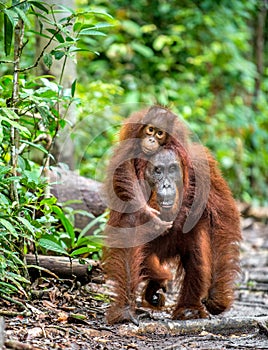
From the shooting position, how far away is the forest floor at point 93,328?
8.61 ft

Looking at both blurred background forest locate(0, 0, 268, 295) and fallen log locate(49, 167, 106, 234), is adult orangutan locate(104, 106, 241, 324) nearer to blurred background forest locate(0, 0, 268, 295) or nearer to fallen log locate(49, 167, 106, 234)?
fallen log locate(49, 167, 106, 234)

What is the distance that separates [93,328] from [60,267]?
64 centimetres

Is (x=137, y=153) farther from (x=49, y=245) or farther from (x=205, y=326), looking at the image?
(x=205, y=326)

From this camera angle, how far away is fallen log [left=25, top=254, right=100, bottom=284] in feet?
11.1

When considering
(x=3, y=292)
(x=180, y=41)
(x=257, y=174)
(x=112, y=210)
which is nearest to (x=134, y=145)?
(x=112, y=210)

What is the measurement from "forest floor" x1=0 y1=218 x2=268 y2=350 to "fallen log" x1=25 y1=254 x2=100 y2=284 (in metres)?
0.05

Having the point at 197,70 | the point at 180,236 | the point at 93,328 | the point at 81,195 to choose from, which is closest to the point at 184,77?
the point at 197,70

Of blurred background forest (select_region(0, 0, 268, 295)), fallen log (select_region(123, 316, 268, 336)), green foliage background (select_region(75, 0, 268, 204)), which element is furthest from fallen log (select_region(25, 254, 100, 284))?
green foliage background (select_region(75, 0, 268, 204))

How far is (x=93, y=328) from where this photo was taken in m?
2.96

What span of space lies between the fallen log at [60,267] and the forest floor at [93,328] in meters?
0.05

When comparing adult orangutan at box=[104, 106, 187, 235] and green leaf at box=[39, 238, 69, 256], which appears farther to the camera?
adult orangutan at box=[104, 106, 187, 235]

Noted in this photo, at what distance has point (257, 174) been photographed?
34.3 feet

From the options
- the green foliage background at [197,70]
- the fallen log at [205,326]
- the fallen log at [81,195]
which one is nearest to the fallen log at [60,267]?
the fallen log at [205,326]

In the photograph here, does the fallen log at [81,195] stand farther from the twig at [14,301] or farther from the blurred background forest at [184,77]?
the twig at [14,301]
